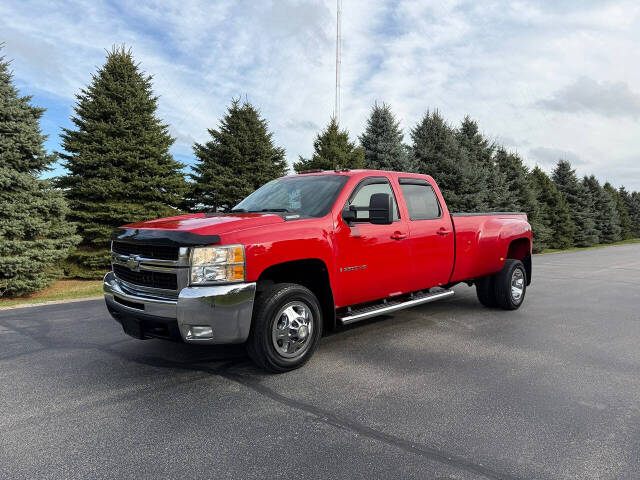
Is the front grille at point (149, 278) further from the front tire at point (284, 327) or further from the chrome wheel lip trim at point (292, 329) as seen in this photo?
the chrome wheel lip trim at point (292, 329)

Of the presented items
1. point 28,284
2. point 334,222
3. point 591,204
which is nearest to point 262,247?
point 334,222

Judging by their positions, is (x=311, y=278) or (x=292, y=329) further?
(x=311, y=278)

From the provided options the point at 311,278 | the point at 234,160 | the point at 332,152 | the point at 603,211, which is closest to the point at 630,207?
the point at 603,211

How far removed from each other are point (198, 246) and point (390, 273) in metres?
2.33

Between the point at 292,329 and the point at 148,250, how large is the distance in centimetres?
152

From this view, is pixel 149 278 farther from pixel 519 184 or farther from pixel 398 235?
pixel 519 184

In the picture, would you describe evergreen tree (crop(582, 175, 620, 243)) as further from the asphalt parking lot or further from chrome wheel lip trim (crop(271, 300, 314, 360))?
chrome wheel lip trim (crop(271, 300, 314, 360))

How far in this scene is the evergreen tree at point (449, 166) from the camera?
22000mm

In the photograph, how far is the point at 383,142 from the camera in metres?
A: 23.8

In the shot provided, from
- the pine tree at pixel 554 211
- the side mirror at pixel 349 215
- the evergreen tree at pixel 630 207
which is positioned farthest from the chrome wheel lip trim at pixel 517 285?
the evergreen tree at pixel 630 207

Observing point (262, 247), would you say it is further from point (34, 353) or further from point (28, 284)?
point (28, 284)

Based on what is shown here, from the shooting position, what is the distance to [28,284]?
1044 cm

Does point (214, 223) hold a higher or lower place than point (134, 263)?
higher

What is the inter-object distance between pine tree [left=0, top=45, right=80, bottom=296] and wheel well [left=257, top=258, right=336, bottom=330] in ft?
28.6
